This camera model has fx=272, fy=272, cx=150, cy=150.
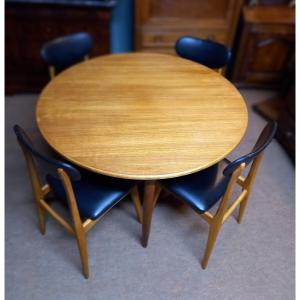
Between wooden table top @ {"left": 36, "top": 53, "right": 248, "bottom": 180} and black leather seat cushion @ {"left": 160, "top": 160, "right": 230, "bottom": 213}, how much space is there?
0.77 ft

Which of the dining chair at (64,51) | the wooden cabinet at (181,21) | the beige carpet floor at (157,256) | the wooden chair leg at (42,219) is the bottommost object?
the beige carpet floor at (157,256)

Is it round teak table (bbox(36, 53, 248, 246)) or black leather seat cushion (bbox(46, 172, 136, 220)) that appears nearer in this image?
round teak table (bbox(36, 53, 248, 246))

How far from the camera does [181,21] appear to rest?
8.43 feet

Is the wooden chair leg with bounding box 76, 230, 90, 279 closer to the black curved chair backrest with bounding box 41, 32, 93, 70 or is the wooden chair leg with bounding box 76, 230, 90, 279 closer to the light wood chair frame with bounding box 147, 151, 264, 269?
the light wood chair frame with bounding box 147, 151, 264, 269

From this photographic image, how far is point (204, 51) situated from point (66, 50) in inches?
39.3

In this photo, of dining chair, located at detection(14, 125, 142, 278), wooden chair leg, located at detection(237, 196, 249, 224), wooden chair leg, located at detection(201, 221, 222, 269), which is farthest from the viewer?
wooden chair leg, located at detection(237, 196, 249, 224)

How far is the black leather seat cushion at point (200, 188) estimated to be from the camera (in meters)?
1.31

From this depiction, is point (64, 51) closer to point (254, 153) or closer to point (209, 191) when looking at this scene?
point (209, 191)

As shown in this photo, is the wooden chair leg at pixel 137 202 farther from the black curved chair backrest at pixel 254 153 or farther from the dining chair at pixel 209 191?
the black curved chair backrest at pixel 254 153

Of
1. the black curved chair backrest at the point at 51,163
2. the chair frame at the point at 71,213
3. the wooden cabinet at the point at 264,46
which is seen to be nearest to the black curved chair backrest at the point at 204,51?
the wooden cabinet at the point at 264,46

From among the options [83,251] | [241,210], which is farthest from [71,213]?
[241,210]

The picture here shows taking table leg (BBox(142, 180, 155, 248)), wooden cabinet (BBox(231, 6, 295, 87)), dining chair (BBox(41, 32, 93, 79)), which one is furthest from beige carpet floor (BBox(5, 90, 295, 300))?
wooden cabinet (BBox(231, 6, 295, 87))

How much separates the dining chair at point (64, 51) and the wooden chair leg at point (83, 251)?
1.10 metres

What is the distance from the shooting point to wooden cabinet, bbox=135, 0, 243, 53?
249 centimetres
